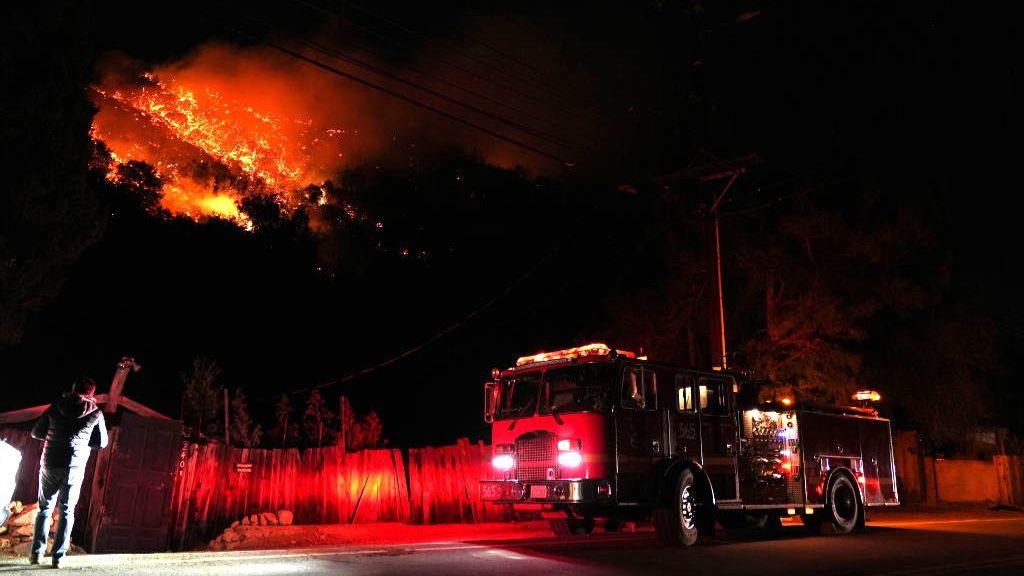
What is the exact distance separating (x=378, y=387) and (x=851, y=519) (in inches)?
783

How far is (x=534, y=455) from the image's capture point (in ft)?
39.3

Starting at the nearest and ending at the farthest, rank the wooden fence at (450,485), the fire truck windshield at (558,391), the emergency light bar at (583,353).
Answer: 1. the fire truck windshield at (558,391)
2. the emergency light bar at (583,353)
3. the wooden fence at (450,485)

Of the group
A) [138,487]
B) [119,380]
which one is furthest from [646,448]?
[119,380]

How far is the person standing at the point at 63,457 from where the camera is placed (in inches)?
328

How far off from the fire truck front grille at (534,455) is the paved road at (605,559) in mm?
1007

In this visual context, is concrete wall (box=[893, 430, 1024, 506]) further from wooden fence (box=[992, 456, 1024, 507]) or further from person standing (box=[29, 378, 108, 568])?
person standing (box=[29, 378, 108, 568])

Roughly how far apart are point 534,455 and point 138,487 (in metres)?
5.48

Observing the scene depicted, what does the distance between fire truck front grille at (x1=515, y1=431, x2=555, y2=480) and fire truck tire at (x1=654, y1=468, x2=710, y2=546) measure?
1739 millimetres

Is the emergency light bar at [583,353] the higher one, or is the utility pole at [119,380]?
the emergency light bar at [583,353]

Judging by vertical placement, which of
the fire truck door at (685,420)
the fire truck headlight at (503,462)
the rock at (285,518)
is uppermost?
the fire truck door at (685,420)

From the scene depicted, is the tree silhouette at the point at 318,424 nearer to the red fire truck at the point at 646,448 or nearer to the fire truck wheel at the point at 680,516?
the red fire truck at the point at 646,448

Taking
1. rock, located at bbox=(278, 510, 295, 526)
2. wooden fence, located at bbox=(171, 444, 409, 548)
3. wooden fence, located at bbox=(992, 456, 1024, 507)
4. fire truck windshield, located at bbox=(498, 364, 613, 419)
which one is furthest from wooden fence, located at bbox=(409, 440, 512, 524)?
wooden fence, located at bbox=(992, 456, 1024, 507)

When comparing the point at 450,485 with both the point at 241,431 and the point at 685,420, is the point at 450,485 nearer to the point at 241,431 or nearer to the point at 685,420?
the point at 685,420

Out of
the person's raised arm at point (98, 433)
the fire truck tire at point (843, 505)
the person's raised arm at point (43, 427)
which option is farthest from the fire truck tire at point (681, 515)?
the person's raised arm at point (43, 427)
